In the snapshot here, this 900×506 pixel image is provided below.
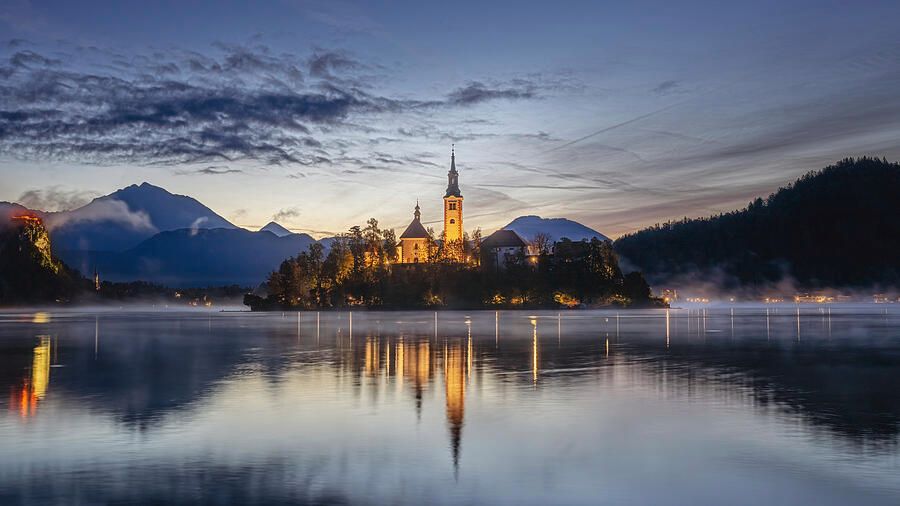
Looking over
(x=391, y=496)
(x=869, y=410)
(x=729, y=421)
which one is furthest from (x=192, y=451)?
(x=869, y=410)

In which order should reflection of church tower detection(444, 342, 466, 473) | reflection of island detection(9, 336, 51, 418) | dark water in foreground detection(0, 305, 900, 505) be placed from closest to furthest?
1. dark water in foreground detection(0, 305, 900, 505)
2. reflection of church tower detection(444, 342, 466, 473)
3. reflection of island detection(9, 336, 51, 418)

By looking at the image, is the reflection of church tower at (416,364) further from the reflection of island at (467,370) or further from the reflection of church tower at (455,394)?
the reflection of church tower at (455,394)

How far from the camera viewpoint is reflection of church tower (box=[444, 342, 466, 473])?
1877cm

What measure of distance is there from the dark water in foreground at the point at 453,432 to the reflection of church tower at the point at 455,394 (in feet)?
0.41

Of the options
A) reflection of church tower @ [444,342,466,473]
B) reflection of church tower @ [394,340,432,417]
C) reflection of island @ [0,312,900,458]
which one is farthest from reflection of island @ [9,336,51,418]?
reflection of church tower @ [444,342,466,473]

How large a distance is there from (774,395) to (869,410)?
381 centimetres

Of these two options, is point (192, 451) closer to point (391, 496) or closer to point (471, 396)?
point (391, 496)

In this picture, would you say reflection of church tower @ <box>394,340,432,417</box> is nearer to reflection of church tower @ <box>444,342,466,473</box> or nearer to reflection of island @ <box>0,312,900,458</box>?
reflection of island @ <box>0,312,900,458</box>

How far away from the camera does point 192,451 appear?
17.3 metres

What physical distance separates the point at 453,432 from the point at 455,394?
7.29m

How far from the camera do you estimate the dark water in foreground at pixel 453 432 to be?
14164 mm

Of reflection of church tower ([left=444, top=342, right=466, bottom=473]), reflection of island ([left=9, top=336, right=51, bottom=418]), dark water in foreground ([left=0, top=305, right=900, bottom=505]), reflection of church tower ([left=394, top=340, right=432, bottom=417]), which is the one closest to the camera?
dark water in foreground ([left=0, top=305, right=900, bottom=505])

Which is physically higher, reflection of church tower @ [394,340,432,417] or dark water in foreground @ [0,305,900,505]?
reflection of church tower @ [394,340,432,417]

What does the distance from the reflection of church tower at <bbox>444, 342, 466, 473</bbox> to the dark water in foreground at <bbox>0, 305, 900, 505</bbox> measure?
0.13m
